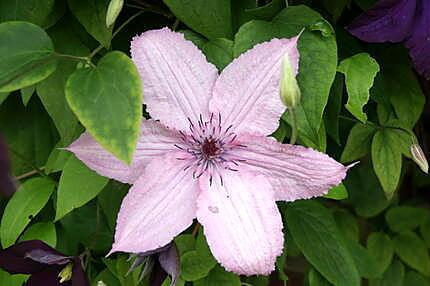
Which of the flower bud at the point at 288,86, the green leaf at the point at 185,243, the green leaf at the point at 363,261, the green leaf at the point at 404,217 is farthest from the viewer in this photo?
the green leaf at the point at 404,217

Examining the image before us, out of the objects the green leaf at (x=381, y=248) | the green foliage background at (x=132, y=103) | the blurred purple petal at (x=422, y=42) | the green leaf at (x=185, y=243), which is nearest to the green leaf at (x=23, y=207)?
the green foliage background at (x=132, y=103)

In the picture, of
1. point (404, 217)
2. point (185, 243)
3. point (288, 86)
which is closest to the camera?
point (288, 86)

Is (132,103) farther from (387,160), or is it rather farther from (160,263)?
(387,160)

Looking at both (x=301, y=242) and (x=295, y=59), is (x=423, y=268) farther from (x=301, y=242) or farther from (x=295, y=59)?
(x=295, y=59)

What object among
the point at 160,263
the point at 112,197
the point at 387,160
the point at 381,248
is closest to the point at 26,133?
the point at 112,197

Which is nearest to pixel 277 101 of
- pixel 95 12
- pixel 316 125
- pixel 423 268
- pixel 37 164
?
pixel 316 125

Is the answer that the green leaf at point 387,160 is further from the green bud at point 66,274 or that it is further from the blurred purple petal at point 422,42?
the green bud at point 66,274
